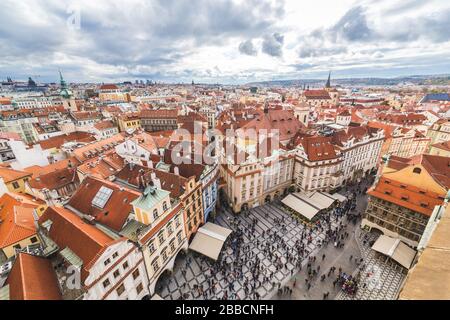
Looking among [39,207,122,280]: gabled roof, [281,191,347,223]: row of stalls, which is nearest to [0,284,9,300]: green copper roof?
[39,207,122,280]: gabled roof

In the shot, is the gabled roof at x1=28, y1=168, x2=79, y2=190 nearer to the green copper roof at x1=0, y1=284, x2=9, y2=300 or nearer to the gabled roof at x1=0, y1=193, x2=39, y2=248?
the gabled roof at x1=0, y1=193, x2=39, y2=248

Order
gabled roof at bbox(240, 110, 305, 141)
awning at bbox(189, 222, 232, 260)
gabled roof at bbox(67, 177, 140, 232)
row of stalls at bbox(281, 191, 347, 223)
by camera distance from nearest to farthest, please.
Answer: gabled roof at bbox(67, 177, 140, 232)
awning at bbox(189, 222, 232, 260)
row of stalls at bbox(281, 191, 347, 223)
gabled roof at bbox(240, 110, 305, 141)

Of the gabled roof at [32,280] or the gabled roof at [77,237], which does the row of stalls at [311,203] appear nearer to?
the gabled roof at [77,237]
